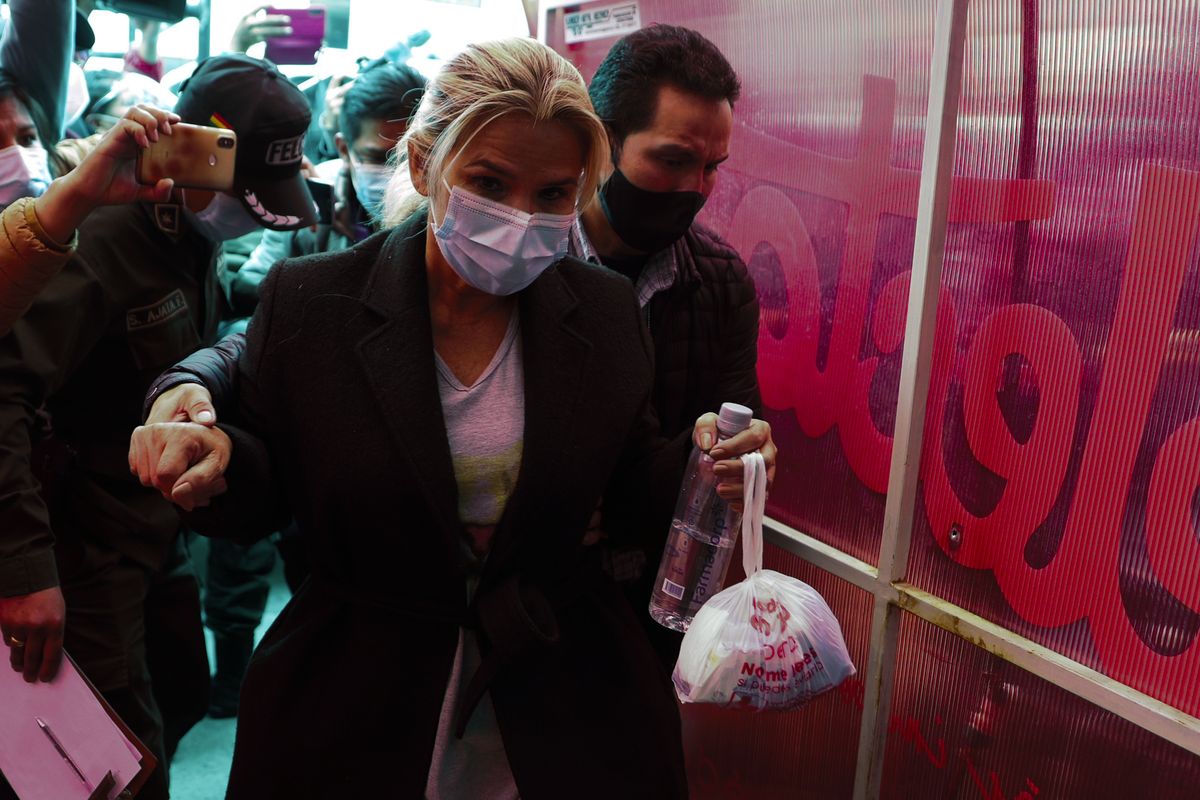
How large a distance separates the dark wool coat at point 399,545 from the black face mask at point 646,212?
47 cm

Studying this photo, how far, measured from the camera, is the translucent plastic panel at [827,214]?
7.00 ft

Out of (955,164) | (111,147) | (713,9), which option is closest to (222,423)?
(111,147)

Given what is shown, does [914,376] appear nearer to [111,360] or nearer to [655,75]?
[655,75]

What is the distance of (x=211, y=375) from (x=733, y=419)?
2.35 feet

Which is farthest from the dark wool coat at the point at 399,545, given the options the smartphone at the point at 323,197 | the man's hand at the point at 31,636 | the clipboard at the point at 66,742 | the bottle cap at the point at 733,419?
the smartphone at the point at 323,197

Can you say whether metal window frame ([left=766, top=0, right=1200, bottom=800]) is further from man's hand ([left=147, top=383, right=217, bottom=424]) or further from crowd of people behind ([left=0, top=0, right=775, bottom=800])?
man's hand ([left=147, top=383, right=217, bottom=424])

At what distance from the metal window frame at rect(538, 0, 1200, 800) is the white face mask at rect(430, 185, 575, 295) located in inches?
29.8

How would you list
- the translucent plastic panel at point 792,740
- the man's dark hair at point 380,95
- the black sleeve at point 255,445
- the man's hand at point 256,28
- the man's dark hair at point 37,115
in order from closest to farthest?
the black sleeve at point 255,445
the translucent plastic panel at point 792,740
the man's dark hair at point 37,115
the man's dark hair at point 380,95
the man's hand at point 256,28

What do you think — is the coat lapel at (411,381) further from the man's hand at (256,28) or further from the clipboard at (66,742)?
the man's hand at (256,28)

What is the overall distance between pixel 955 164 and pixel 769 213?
0.58m

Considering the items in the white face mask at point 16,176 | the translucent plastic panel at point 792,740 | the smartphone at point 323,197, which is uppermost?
the white face mask at point 16,176

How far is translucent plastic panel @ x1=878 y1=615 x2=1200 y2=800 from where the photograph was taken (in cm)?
170

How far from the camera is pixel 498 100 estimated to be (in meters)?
1.55

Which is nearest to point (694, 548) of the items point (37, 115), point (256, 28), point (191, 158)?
point (191, 158)
